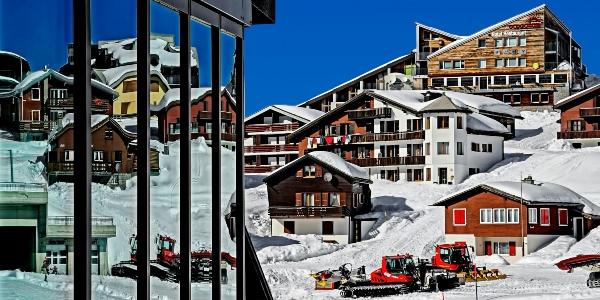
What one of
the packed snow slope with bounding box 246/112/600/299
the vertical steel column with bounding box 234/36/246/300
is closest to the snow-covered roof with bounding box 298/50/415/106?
the packed snow slope with bounding box 246/112/600/299

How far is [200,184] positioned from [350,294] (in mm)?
22204

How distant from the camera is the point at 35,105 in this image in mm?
1527

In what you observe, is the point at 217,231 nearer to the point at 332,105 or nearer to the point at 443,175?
the point at 443,175

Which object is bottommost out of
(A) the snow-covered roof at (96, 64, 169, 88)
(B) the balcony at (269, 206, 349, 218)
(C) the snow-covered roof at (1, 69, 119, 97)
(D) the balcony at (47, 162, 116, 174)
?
(B) the balcony at (269, 206, 349, 218)

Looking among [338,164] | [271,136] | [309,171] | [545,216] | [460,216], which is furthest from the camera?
[271,136]

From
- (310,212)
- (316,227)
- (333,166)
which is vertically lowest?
(316,227)

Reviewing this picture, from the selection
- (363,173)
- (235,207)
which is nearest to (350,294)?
(363,173)

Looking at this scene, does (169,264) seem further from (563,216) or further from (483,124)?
(483,124)

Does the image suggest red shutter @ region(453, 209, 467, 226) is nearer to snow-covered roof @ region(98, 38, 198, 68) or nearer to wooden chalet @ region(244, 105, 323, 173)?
wooden chalet @ region(244, 105, 323, 173)

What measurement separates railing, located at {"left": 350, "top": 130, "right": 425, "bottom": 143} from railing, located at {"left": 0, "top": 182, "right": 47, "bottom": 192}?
4057 cm

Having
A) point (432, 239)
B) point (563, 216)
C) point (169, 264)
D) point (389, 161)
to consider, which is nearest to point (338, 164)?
point (389, 161)

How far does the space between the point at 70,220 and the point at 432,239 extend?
30.8 metres

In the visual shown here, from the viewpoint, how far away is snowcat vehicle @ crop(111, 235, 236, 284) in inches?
72.1

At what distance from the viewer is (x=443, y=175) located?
41344mm
